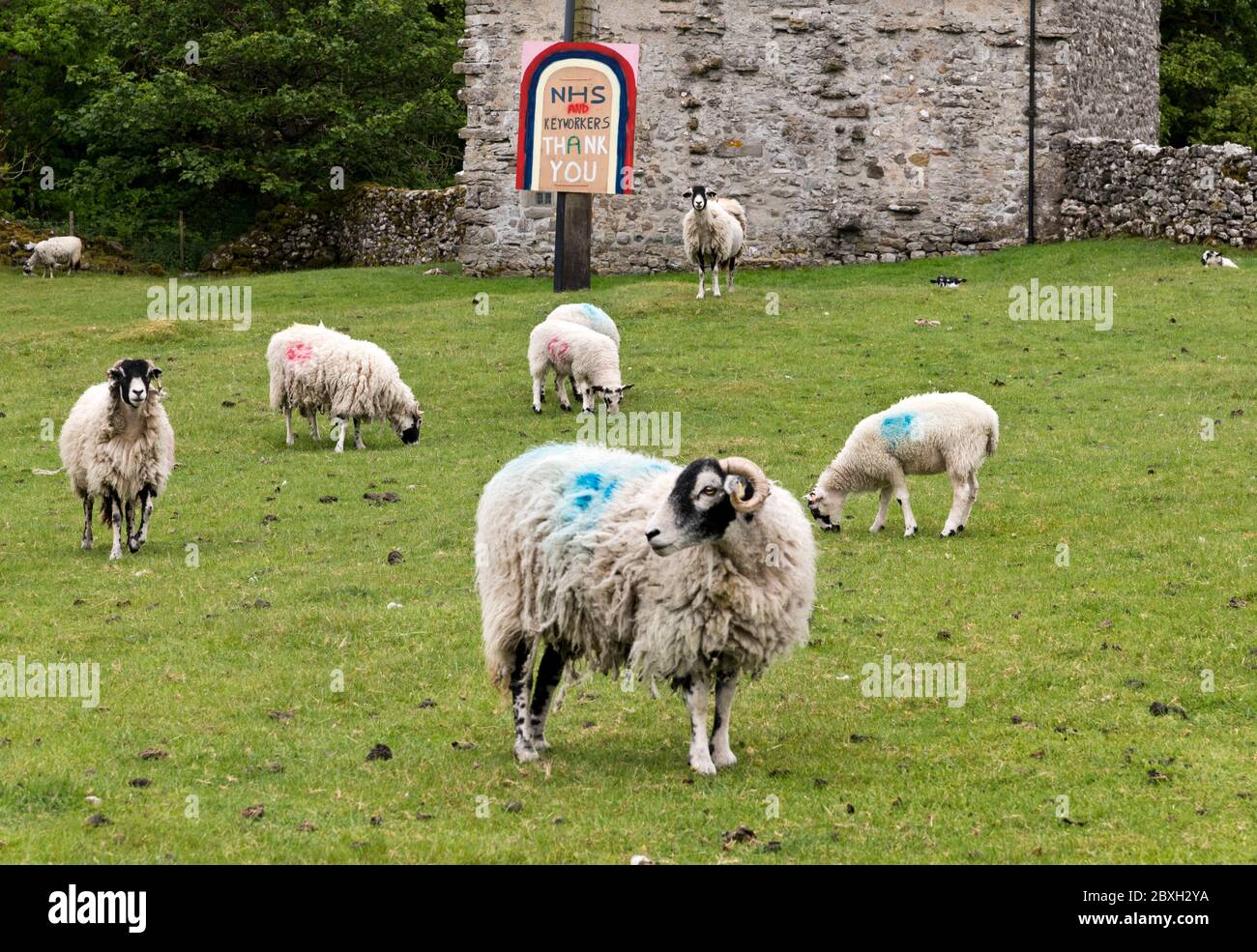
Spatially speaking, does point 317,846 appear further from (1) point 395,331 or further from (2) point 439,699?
(1) point 395,331

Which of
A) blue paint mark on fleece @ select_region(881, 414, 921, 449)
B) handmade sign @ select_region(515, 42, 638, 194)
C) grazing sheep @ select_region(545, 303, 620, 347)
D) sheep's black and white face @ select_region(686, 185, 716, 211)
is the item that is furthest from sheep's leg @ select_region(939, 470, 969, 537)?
handmade sign @ select_region(515, 42, 638, 194)

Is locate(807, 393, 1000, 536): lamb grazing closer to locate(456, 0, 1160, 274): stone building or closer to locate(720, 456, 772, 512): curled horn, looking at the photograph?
locate(720, 456, 772, 512): curled horn

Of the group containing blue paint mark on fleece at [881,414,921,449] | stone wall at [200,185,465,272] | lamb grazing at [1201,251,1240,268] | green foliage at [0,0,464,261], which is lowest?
blue paint mark on fleece at [881,414,921,449]

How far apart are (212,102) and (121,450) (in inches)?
1230

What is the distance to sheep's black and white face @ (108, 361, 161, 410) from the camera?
13477 millimetres

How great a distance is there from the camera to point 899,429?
13.7 meters

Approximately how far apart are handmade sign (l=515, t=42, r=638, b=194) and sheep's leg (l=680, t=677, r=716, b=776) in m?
21.7

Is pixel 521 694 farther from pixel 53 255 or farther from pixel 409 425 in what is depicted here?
pixel 53 255

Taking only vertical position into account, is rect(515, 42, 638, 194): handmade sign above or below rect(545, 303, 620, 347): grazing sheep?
above

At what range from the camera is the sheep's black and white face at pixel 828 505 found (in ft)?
46.0

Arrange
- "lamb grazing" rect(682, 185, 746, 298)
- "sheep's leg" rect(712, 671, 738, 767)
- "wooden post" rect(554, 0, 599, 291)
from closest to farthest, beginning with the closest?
"sheep's leg" rect(712, 671, 738, 767)
"lamb grazing" rect(682, 185, 746, 298)
"wooden post" rect(554, 0, 599, 291)

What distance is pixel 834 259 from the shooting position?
114ft

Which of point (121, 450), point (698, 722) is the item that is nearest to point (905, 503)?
point (698, 722)

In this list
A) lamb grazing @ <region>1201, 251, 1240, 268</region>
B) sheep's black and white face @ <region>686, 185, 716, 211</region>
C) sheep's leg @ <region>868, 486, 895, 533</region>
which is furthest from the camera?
lamb grazing @ <region>1201, 251, 1240, 268</region>
